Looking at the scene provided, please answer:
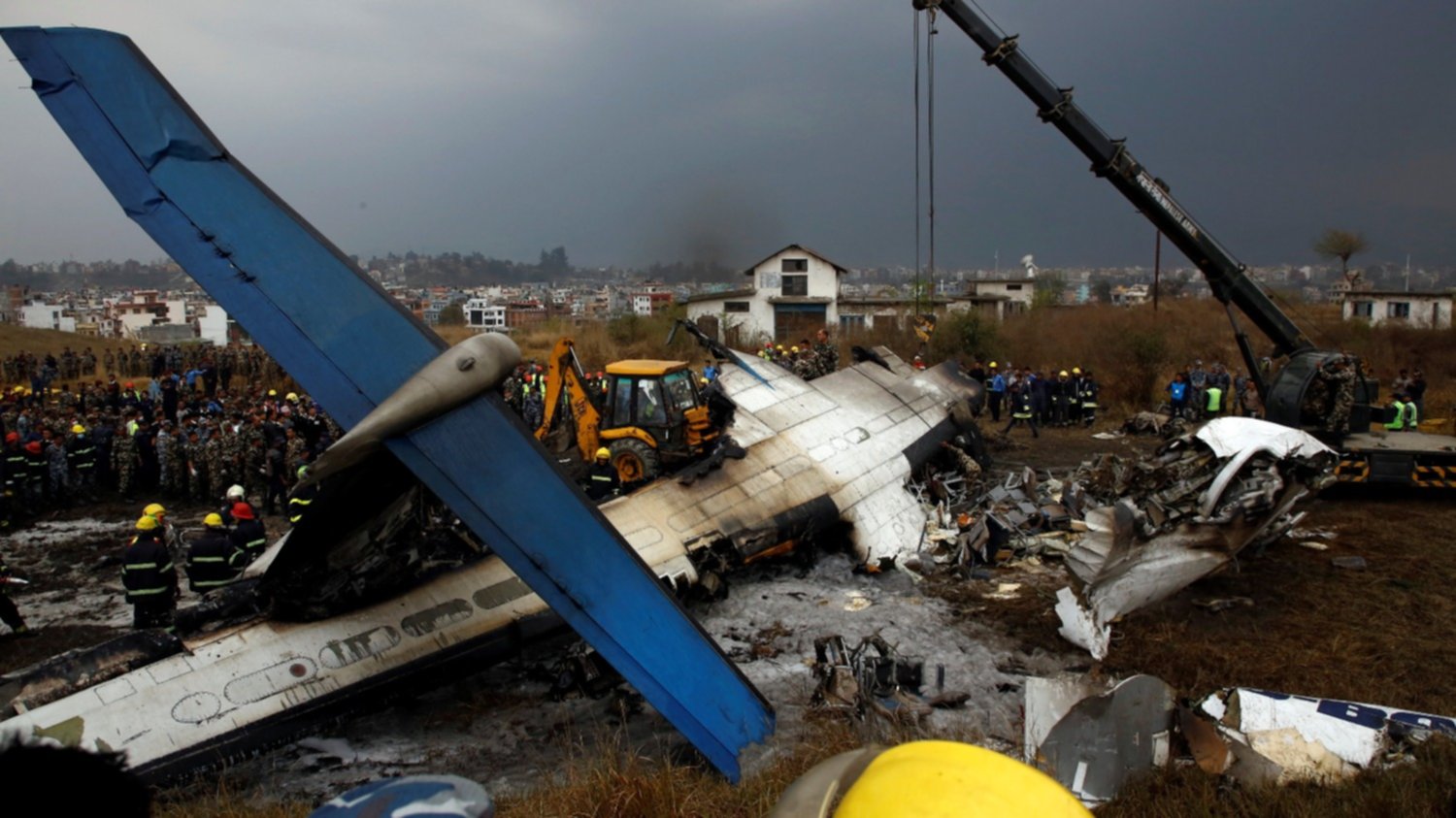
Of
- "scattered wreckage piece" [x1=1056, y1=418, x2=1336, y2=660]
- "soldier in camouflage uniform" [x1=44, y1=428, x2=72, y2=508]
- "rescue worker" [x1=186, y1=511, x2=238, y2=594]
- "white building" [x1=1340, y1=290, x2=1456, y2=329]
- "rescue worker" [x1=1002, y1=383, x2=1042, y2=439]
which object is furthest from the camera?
"white building" [x1=1340, y1=290, x2=1456, y2=329]

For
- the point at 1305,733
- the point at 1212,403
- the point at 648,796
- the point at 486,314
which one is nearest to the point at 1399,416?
the point at 1212,403

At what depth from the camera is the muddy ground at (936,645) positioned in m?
7.03

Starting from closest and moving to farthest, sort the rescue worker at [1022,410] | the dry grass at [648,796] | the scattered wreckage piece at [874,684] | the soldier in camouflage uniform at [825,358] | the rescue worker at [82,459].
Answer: the dry grass at [648,796]
the scattered wreckage piece at [874,684]
the rescue worker at [82,459]
the soldier in camouflage uniform at [825,358]
the rescue worker at [1022,410]

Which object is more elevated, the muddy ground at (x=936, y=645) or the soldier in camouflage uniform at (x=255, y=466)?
the soldier in camouflage uniform at (x=255, y=466)

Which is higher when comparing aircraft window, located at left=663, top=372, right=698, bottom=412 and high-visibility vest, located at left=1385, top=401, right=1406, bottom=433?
aircraft window, located at left=663, top=372, right=698, bottom=412

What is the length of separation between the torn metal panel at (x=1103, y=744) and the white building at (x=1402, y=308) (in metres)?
38.4

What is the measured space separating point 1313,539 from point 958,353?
20.6m

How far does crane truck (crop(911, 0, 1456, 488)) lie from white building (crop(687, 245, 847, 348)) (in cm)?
2858

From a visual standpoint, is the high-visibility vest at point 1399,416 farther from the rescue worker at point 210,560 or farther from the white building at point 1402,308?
the white building at point 1402,308

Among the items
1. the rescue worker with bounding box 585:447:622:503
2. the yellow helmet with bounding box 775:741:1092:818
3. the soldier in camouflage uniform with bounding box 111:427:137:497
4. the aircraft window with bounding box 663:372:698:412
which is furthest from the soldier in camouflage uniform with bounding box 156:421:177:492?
the yellow helmet with bounding box 775:741:1092:818

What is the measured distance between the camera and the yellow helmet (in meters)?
1.53

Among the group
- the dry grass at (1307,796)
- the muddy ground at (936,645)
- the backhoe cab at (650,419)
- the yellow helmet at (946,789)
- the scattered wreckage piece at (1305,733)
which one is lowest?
the muddy ground at (936,645)

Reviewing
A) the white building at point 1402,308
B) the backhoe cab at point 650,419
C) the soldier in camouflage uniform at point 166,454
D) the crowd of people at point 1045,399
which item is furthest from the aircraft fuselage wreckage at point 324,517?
the white building at point 1402,308

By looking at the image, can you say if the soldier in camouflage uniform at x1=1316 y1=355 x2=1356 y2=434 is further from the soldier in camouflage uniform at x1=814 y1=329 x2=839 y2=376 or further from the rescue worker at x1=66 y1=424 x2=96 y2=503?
the rescue worker at x1=66 y1=424 x2=96 y2=503
